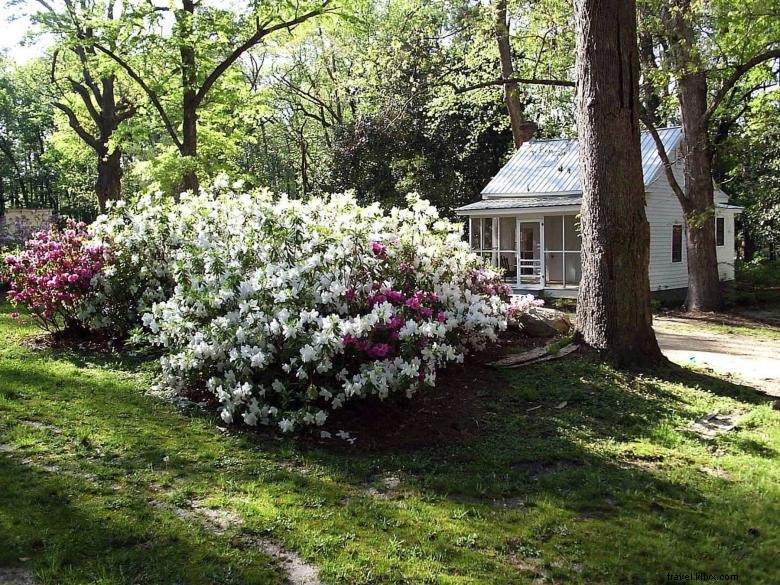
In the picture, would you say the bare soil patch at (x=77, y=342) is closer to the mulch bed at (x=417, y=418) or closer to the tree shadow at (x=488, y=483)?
the tree shadow at (x=488, y=483)

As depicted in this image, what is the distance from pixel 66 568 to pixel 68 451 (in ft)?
6.02

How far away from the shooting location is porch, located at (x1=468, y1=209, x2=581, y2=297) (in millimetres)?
19781

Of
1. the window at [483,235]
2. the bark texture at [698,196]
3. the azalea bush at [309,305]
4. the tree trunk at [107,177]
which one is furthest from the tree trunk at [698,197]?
the tree trunk at [107,177]

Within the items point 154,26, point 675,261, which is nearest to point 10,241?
point 154,26

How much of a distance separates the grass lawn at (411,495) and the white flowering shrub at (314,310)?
46cm

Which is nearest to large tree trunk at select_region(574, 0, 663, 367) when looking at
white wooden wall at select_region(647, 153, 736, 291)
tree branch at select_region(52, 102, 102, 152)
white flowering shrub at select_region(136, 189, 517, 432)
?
white flowering shrub at select_region(136, 189, 517, 432)

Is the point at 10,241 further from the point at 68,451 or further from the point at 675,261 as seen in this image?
the point at 675,261

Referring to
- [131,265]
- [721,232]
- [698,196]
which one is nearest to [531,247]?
[721,232]

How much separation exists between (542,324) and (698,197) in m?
9.08

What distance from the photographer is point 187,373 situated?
5.79m

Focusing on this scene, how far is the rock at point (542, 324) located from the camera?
8664 mm

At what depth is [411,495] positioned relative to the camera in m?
4.16

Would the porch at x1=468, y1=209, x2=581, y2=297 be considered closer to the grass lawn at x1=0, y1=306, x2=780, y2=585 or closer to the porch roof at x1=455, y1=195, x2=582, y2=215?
the porch roof at x1=455, y1=195, x2=582, y2=215

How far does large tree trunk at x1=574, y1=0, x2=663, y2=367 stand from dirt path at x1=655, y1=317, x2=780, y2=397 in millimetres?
1479
